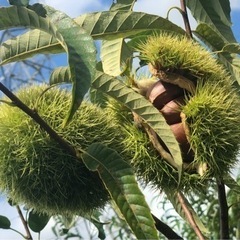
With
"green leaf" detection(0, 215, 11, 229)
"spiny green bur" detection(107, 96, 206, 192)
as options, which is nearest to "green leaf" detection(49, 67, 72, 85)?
"spiny green bur" detection(107, 96, 206, 192)

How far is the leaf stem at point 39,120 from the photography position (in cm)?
98

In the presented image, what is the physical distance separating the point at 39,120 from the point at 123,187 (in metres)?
0.16

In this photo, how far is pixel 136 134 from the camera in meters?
1.14

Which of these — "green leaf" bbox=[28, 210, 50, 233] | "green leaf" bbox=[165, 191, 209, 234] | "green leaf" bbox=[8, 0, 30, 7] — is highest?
"green leaf" bbox=[8, 0, 30, 7]

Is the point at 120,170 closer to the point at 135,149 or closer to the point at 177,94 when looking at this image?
the point at 135,149

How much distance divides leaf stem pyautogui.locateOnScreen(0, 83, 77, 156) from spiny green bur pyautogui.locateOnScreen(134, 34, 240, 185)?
5.8 inches

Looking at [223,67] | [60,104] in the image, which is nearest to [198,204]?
[223,67]

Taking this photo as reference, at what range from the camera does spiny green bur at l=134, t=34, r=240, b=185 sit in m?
1.13

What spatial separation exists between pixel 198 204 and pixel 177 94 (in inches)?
92.2

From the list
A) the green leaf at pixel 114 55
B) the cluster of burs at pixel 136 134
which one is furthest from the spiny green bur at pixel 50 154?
the green leaf at pixel 114 55

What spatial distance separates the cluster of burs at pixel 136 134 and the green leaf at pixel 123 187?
0.07 m

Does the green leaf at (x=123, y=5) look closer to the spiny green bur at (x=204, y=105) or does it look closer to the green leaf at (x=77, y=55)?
the spiny green bur at (x=204, y=105)

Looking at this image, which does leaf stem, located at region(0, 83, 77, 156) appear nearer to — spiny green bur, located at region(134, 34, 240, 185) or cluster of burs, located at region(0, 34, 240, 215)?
cluster of burs, located at region(0, 34, 240, 215)

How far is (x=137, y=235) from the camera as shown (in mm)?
939
